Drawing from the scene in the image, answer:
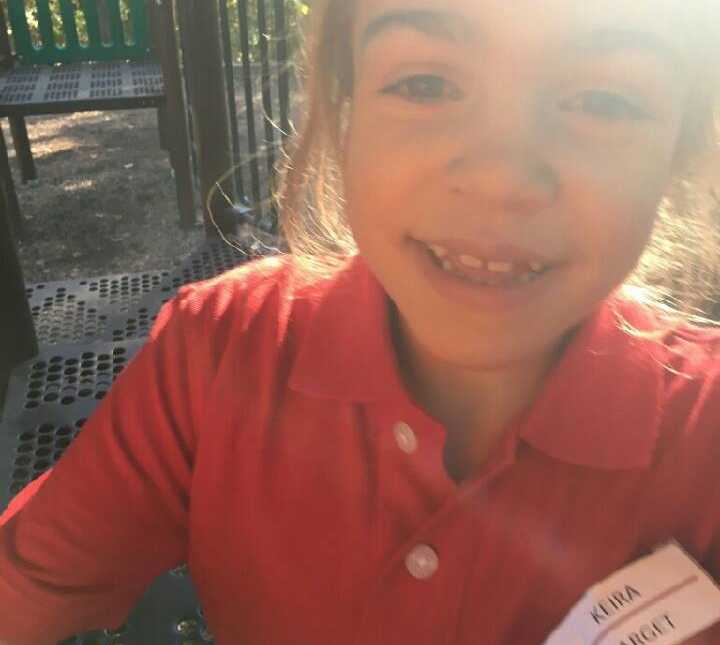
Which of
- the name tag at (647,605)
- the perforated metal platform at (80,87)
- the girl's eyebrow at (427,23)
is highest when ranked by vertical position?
the girl's eyebrow at (427,23)

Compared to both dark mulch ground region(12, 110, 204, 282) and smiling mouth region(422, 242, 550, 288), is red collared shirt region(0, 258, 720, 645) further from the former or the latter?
dark mulch ground region(12, 110, 204, 282)

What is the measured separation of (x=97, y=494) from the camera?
2.92 feet

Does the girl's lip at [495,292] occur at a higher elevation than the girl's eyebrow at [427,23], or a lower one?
lower

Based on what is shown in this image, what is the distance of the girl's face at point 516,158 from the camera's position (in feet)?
2.20

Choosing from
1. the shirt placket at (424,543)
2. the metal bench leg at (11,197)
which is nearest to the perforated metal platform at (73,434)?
the shirt placket at (424,543)

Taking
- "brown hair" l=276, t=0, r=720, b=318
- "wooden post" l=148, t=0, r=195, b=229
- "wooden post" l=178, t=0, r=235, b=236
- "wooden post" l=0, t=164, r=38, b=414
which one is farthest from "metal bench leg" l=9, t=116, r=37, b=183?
"brown hair" l=276, t=0, r=720, b=318

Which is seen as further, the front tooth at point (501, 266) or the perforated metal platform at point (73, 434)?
the perforated metal platform at point (73, 434)

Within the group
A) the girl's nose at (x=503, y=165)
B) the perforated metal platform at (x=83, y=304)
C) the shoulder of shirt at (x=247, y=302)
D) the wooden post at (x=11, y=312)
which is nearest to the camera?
the girl's nose at (x=503, y=165)

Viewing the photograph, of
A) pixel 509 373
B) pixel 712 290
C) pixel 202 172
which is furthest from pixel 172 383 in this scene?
pixel 202 172

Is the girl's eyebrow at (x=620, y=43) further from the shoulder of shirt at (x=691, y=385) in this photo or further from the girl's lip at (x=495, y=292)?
the shoulder of shirt at (x=691, y=385)

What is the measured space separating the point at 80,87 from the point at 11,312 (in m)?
1.74

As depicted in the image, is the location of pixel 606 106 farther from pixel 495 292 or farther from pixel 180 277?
pixel 180 277

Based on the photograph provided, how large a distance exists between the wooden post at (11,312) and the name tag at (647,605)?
1030 millimetres

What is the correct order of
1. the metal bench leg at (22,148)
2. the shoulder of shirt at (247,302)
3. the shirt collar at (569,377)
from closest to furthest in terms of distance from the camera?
1. the shirt collar at (569,377)
2. the shoulder of shirt at (247,302)
3. the metal bench leg at (22,148)
